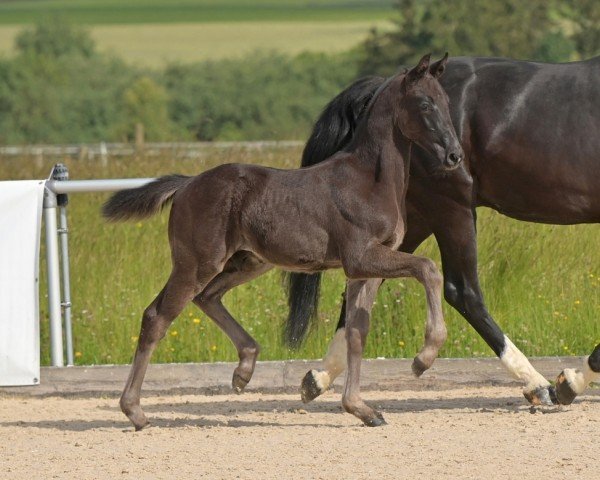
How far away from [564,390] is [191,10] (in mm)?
71590

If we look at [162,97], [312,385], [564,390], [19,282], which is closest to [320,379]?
[312,385]

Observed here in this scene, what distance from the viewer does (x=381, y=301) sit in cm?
823

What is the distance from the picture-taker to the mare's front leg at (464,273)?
6902 mm

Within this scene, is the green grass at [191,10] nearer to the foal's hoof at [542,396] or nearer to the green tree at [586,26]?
the green tree at [586,26]

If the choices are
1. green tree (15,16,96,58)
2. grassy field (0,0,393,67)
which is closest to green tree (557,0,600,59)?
grassy field (0,0,393,67)

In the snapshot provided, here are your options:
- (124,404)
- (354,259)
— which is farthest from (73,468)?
(354,259)

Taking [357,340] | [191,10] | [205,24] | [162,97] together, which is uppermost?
[357,340]

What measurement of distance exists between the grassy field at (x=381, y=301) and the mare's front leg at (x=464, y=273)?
3.24 feet

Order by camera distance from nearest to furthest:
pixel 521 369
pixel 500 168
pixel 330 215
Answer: pixel 330 215 < pixel 521 369 < pixel 500 168

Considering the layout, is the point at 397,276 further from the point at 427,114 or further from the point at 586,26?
the point at 586,26

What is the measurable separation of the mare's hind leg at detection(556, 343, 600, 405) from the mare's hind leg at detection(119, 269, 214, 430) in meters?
1.94

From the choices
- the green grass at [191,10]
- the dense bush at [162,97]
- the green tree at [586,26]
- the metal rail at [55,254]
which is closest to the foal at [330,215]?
the metal rail at [55,254]

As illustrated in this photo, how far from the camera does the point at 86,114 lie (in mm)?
39875

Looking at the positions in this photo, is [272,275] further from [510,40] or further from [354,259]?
[510,40]
